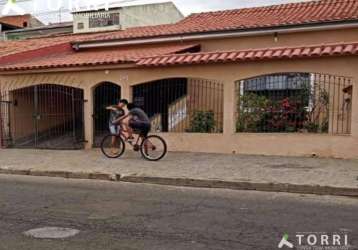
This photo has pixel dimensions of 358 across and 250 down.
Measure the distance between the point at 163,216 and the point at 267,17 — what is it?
13.1 meters

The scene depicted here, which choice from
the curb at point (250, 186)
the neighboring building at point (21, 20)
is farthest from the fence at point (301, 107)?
the neighboring building at point (21, 20)

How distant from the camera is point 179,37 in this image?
A: 1662cm

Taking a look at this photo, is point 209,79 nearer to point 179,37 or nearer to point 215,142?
point 215,142

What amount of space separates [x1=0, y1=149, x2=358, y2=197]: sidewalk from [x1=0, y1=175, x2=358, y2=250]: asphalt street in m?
0.35

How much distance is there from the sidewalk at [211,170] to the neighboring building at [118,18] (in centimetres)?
1351

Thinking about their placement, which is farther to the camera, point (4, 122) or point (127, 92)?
point (4, 122)

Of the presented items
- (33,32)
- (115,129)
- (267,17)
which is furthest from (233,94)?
(33,32)

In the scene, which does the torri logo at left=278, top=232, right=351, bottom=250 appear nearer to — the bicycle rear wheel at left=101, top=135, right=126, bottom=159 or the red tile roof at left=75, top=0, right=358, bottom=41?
the bicycle rear wheel at left=101, top=135, right=126, bottom=159

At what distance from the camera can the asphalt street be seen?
5.18 m

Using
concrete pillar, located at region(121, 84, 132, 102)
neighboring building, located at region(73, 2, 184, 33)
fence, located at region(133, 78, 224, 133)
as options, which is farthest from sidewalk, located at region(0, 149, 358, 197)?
neighboring building, located at region(73, 2, 184, 33)

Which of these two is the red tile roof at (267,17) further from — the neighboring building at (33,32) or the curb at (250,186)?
the neighboring building at (33,32)

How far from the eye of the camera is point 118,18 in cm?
2502

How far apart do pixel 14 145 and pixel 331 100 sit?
10.8 m

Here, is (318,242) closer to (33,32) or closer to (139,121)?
(139,121)
